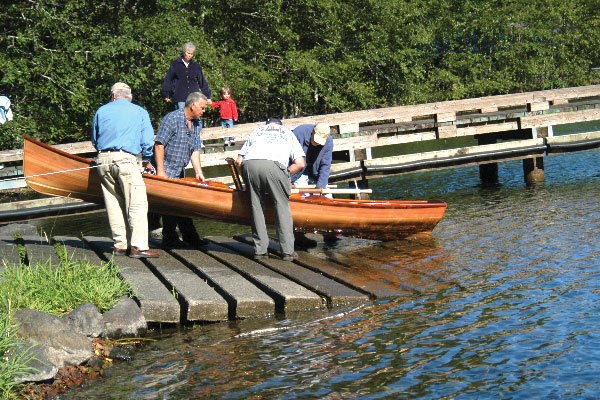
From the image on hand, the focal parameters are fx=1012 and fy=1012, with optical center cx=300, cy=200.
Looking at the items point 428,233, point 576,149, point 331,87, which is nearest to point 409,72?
point 331,87

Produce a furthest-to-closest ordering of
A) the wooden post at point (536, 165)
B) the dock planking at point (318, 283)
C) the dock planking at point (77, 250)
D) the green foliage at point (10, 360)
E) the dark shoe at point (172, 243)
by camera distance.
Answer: the wooden post at point (536, 165) → the dark shoe at point (172, 243) → the dock planking at point (77, 250) → the dock planking at point (318, 283) → the green foliage at point (10, 360)

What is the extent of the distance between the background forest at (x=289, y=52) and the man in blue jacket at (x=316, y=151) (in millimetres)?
13326

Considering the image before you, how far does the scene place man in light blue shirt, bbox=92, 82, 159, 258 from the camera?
10.9 metres

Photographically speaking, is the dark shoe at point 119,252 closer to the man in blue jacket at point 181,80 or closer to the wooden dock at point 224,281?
the wooden dock at point 224,281

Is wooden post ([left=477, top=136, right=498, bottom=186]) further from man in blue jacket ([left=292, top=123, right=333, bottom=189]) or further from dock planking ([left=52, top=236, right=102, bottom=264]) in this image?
dock planking ([left=52, top=236, right=102, bottom=264])

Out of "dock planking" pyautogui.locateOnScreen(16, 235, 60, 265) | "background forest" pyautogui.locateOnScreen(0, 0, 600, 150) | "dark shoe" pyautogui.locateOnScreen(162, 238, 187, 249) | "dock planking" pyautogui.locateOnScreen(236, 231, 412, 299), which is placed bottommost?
"dock planking" pyautogui.locateOnScreen(236, 231, 412, 299)

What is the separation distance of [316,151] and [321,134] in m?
0.40

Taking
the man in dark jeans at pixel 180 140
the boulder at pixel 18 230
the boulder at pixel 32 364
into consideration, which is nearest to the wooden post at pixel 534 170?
the man in dark jeans at pixel 180 140

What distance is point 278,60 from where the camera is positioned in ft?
105

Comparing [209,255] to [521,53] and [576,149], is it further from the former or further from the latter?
[521,53]

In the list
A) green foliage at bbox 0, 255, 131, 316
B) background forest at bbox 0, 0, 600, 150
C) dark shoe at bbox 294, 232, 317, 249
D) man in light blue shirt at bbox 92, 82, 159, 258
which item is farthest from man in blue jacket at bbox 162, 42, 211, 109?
background forest at bbox 0, 0, 600, 150

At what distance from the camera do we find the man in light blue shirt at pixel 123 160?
1092 centimetres

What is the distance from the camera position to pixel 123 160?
10.9 m

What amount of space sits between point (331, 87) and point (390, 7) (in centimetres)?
437
